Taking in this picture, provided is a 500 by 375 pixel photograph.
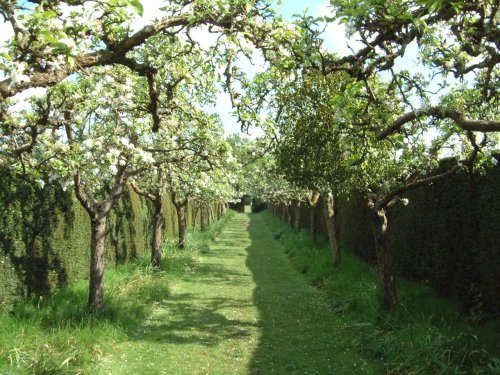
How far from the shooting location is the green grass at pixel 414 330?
6.27 metres

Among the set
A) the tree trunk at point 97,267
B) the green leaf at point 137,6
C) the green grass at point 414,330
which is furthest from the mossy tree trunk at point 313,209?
the green leaf at point 137,6

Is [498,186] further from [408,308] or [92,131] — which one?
[92,131]

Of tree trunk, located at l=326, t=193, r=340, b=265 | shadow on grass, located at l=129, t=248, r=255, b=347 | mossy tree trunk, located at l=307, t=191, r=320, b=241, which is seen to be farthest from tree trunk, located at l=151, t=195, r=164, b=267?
mossy tree trunk, located at l=307, t=191, r=320, b=241

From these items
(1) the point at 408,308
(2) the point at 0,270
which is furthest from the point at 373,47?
(2) the point at 0,270

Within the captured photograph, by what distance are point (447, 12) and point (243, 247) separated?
843 inches

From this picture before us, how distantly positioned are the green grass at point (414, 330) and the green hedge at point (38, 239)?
5766mm

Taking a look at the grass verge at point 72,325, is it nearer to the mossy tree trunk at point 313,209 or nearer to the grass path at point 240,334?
the grass path at point 240,334

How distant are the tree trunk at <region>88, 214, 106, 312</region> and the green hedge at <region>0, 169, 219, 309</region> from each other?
0.64 m

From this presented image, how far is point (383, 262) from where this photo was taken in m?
9.09

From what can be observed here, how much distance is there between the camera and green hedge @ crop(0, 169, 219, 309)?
870cm

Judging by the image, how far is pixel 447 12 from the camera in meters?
5.29

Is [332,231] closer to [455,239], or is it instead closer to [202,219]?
[455,239]

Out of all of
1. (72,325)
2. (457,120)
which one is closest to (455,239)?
(457,120)

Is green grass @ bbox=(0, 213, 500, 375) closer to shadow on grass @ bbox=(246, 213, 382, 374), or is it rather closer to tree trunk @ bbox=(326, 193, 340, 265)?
shadow on grass @ bbox=(246, 213, 382, 374)
